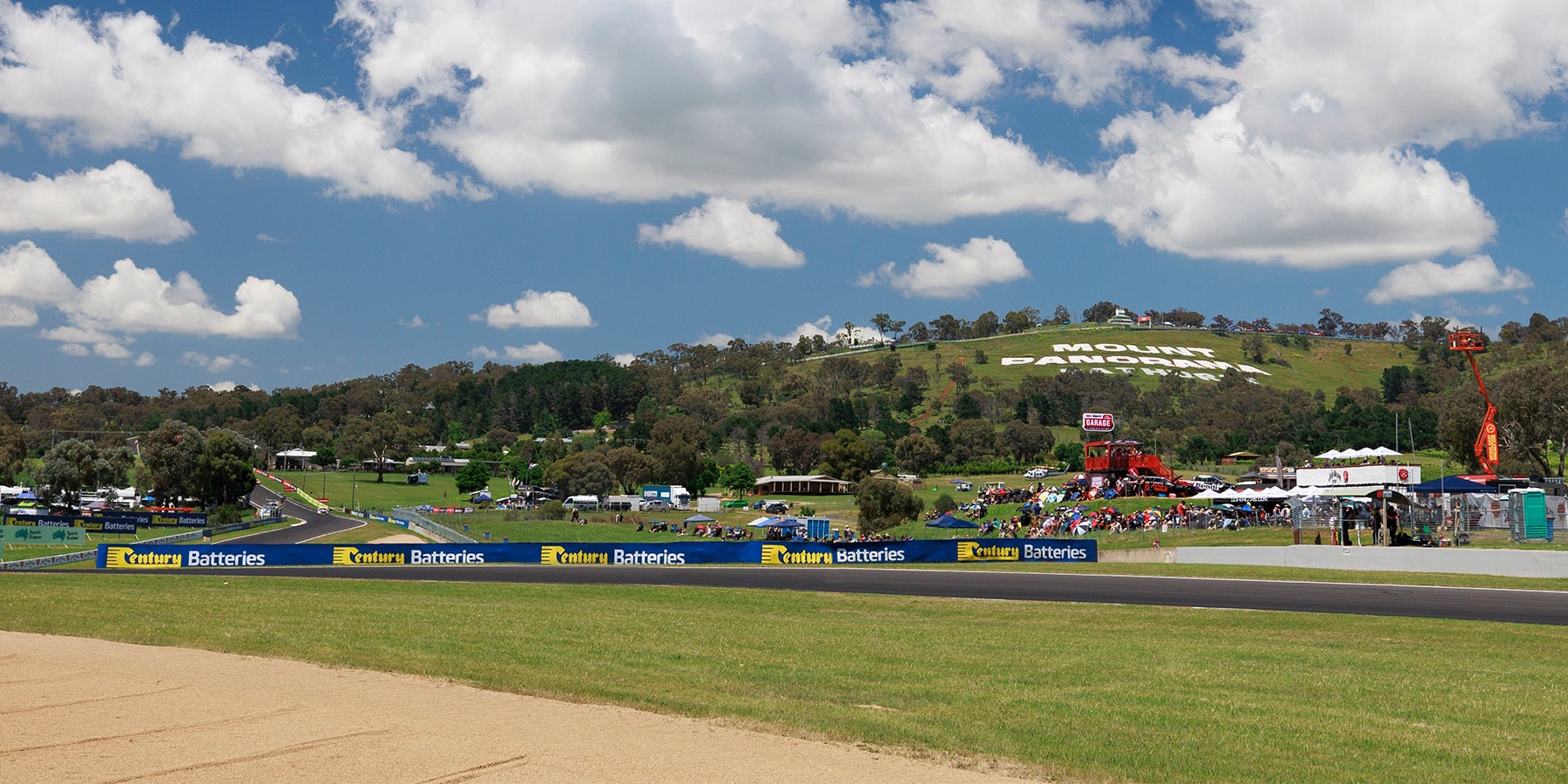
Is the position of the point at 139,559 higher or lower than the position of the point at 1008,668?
lower

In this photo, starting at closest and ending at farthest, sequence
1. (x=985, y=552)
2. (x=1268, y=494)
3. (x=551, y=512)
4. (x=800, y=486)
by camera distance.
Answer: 1. (x=985, y=552)
2. (x=1268, y=494)
3. (x=551, y=512)
4. (x=800, y=486)

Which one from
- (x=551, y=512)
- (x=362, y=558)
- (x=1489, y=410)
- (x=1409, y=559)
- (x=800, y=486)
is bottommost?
(x=362, y=558)

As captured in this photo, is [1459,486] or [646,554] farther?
[1459,486]

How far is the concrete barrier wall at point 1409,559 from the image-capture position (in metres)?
33.8

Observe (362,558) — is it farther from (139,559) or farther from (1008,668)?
(1008,668)

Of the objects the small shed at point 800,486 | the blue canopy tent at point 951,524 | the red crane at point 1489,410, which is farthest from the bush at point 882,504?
the small shed at point 800,486

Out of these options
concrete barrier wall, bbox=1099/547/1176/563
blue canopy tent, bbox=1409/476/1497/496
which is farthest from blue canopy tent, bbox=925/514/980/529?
blue canopy tent, bbox=1409/476/1497/496

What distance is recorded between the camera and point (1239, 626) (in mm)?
22344

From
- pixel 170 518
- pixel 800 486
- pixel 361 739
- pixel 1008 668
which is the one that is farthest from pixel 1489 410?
pixel 170 518

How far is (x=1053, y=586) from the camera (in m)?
32.9

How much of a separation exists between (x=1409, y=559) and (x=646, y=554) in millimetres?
28467

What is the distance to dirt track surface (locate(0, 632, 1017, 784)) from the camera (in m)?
9.34

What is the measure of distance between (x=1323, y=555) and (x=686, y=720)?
32.8 meters

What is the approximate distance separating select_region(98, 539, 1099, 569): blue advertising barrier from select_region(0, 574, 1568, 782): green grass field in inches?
772
